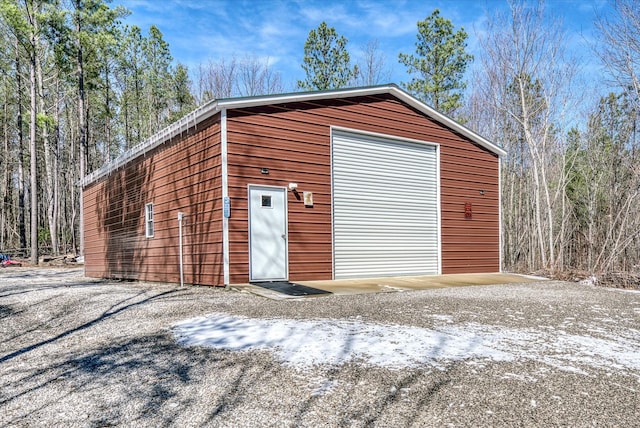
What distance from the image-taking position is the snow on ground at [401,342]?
10.1 feet

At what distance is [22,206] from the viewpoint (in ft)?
70.6

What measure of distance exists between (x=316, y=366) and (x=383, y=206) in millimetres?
6638

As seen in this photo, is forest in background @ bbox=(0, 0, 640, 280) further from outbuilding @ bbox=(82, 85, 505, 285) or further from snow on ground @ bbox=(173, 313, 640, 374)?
snow on ground @ bbox=(173, 313, 640, 374)

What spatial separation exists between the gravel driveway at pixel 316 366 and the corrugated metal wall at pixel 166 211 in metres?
2.49

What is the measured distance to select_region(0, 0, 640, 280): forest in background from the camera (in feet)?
40.0

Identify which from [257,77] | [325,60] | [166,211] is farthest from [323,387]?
[257,77]

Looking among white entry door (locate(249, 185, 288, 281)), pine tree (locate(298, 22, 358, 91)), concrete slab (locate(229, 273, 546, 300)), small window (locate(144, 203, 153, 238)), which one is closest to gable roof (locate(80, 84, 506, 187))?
small window (locate(144, 203, 153, 238))

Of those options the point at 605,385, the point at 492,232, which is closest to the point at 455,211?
the point at 492,232

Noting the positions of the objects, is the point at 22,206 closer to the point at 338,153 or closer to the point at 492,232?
the point at 338,153

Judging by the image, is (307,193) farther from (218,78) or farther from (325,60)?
(218,78)

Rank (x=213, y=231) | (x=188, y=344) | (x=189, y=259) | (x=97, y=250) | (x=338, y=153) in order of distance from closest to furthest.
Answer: (x=188, y=344) → (x=213, y=231) → (x=189, y=259) → (x=338, y=153) → (x=97, y=250)

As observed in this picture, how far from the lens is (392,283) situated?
8.01 metres

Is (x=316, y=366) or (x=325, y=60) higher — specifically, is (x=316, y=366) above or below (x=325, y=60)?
below

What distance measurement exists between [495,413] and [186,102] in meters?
21.5
